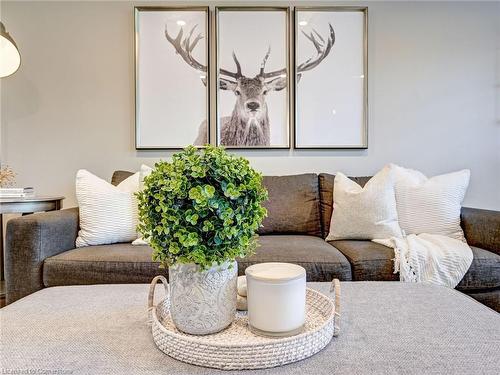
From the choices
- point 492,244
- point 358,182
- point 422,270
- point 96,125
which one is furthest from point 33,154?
point 492,244

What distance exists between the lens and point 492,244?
1.90 metres

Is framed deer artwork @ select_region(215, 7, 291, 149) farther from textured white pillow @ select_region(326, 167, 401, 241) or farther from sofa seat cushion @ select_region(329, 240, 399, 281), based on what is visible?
sofa seat cushion @ select_region(329, 240, 399, 281)

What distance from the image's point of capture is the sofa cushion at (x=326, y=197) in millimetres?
2326

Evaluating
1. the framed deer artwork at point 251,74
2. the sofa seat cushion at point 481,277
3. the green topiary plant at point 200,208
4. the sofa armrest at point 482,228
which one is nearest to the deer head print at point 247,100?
the framed deer artwork at point 251,74

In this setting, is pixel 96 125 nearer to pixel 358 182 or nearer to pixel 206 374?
pixel 358 182

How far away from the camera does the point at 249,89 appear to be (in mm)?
2666

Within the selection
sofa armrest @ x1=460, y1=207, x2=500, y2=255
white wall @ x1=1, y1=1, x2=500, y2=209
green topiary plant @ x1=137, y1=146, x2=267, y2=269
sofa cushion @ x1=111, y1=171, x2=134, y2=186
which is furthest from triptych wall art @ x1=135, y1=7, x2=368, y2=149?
green topiary plant @ x1=137, y1=146, x2=267, y2=269

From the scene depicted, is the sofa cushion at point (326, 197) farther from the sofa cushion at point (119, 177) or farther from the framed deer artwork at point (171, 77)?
the sofa cushion at point (119, 177)

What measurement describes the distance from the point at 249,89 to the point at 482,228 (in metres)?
1.77

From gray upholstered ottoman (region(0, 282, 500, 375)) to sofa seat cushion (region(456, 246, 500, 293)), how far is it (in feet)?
2.36

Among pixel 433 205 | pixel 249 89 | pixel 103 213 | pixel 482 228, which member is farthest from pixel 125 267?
pixel 482 228

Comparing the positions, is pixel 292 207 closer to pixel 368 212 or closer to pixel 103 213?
pixel 368 212

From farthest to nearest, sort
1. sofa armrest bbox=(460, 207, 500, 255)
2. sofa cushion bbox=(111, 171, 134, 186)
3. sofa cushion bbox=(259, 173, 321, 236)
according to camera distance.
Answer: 1. sofa cushion bbox=(111, 171, 134, 186)
2. sofa cushion bbox=(259, 173, 321, 236)
3. sofa armrest bbox=(460, 207, 500, 255)

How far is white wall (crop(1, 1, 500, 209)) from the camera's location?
268 centimetres
